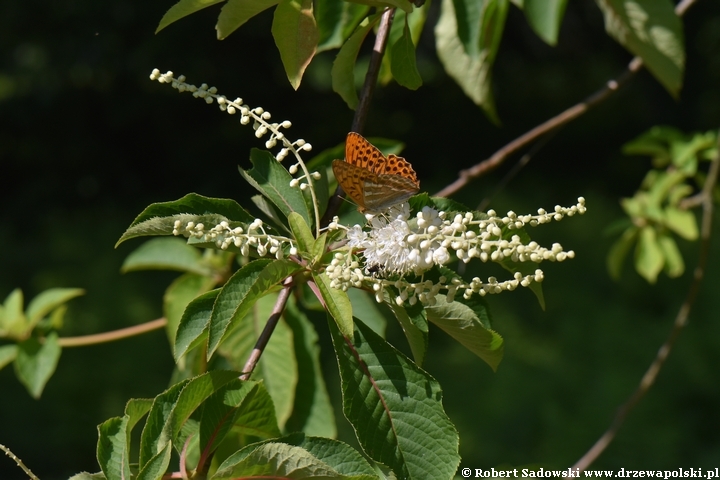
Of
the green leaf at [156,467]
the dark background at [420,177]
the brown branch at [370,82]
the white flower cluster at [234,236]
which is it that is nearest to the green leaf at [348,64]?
the brown branch at [370,82]

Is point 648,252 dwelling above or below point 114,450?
below

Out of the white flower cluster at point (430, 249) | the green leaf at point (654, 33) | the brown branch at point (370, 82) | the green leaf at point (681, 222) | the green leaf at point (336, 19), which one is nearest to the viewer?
the white flower cluster at point (430, 249)

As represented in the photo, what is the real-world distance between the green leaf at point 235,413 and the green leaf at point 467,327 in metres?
0.25

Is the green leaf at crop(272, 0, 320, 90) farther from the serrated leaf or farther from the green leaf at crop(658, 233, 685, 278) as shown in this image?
the green leaf at crop(658, 233, 685, 278)

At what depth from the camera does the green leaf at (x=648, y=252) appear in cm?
219

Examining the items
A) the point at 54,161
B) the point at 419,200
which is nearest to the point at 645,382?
the point at 419,200

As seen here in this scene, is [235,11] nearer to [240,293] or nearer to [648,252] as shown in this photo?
[240,293]

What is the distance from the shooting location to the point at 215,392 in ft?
3.08

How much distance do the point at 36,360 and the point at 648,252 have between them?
172 cm

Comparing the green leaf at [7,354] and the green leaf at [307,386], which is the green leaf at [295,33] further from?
the green leaf at [7,354]

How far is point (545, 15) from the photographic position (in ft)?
4.40

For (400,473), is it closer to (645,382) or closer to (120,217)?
(645,382)

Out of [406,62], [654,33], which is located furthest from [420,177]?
[406,62]

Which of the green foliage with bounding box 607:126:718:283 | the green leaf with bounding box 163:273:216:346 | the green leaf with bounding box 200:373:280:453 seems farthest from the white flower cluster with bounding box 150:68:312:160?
the green foliage with bounding box 607:126:718:283
